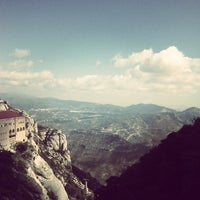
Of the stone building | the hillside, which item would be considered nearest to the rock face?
the stone building

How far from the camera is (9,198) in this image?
11944cm

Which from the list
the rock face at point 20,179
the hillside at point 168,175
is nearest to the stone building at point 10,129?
the rock face at point 20,179

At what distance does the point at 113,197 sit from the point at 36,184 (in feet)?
145

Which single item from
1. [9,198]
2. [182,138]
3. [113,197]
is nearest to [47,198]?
[9,198]

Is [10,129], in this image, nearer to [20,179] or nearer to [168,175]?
[20,179]

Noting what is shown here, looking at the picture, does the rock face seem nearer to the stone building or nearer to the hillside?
the stone building

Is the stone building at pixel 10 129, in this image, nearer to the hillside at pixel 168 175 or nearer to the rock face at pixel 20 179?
the rock face at pixel 20 179

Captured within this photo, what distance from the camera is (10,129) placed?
13388cm

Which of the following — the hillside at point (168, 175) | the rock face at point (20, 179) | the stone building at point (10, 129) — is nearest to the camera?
the hillside at point (168, 175)

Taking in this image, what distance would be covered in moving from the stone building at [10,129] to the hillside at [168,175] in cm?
5173

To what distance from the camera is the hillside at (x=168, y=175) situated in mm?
73625

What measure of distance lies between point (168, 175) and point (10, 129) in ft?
264

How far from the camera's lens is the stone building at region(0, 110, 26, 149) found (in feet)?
424

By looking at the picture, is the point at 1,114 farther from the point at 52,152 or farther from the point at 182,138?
the point at 182,138
